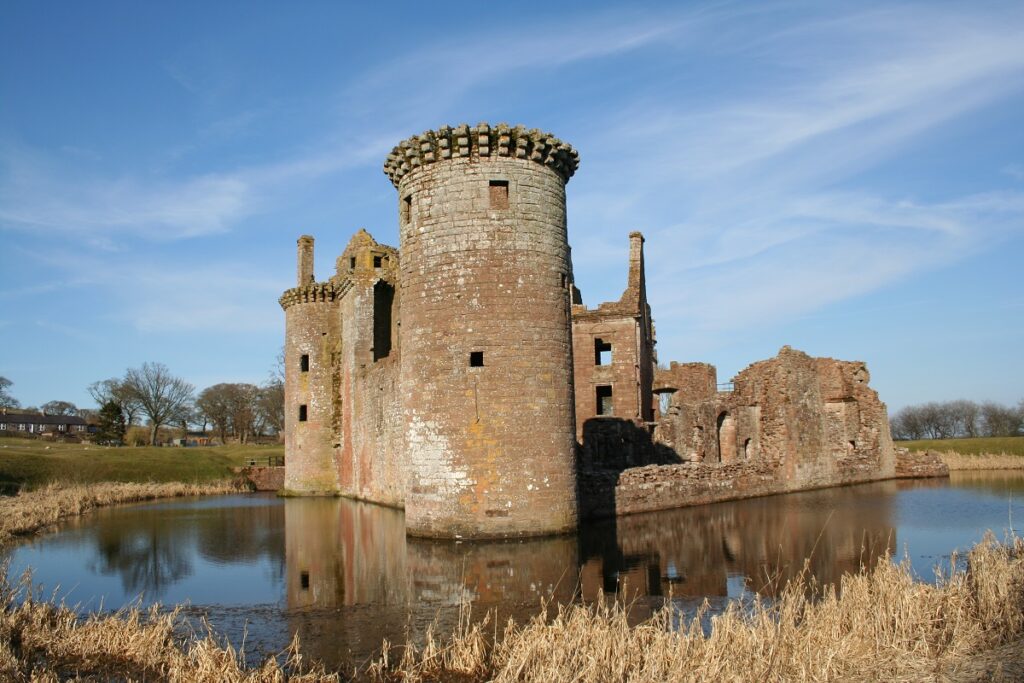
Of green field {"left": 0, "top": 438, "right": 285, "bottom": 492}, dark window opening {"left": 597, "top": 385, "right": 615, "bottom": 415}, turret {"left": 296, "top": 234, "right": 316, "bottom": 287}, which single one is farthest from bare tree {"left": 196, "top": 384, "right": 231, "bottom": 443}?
dark window opening {"left": 597, "top": 385, "right": 615, "bottom": 415}

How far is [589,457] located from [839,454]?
10865 millimetres

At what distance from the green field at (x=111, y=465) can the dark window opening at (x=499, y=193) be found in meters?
21.7

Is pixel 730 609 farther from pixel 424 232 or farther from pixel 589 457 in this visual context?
pixel 589 457

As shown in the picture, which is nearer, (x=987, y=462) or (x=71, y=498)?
(x=71, y=498)

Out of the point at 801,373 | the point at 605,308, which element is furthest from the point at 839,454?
the point at 605,308

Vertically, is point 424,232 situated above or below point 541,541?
above

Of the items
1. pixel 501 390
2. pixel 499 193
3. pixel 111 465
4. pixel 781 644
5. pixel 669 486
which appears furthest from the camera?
pixel 111 465

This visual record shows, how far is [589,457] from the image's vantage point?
2411 cm

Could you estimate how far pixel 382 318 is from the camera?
87.2ft

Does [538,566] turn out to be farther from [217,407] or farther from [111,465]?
[217,407]

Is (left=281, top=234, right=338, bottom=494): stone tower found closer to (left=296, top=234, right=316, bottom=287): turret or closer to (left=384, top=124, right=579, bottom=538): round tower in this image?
(left=296, top=234, right=316, bottom=287): turret

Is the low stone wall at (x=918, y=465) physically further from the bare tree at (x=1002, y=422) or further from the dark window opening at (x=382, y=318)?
Result: the bare tree at (x=1002, y=422)

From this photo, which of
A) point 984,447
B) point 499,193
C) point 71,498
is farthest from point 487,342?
point 984,447

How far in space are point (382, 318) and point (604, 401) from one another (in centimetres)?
1037
